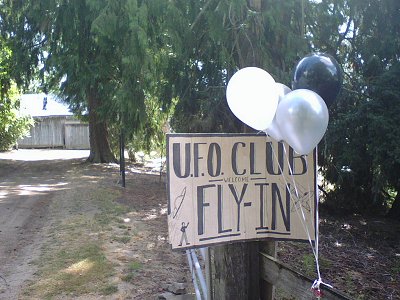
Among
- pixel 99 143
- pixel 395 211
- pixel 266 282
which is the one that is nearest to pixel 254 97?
pixel 266 282

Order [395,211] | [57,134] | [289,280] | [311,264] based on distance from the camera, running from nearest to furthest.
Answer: [289,280]
[311,264]
[395,211]
[57,134]

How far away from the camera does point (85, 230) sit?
6969 millimetres

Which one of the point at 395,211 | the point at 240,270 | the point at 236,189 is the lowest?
the point at 395,211

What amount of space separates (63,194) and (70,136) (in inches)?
999

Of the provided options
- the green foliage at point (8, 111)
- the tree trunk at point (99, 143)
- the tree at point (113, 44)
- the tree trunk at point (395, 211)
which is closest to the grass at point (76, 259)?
the tree at point (113, 44)

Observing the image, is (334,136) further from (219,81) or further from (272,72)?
(272,72)

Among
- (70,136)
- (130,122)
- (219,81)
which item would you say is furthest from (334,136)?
(70,136)

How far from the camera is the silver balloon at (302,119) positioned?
2.60 m

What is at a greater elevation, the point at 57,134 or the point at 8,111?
the point at 8,111

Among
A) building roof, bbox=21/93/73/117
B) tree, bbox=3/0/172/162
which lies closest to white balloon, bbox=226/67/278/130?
tree, bbox=3/0/172/162

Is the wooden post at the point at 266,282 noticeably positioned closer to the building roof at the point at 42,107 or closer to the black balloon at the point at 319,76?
the black balloon at the point at 319,76

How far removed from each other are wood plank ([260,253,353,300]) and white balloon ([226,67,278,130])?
0.99m

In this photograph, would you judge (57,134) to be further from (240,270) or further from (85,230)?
(240,270)

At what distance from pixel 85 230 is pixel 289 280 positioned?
15.5ft
